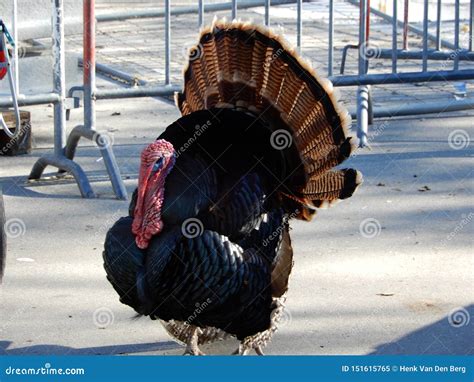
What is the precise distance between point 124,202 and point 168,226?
2491mm

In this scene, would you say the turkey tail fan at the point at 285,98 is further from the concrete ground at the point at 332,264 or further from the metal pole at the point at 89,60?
the metal pole at the point at 89,60

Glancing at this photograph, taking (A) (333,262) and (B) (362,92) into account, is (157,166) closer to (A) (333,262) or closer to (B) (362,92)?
(A) (333,262)

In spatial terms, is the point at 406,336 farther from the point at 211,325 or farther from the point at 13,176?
the point at 13,176

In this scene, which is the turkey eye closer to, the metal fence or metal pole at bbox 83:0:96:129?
the metal fence

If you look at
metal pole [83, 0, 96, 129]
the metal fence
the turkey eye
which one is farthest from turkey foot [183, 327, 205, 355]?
metal pole [83, 0, 96, 129]

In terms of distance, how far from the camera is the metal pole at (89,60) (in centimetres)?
680

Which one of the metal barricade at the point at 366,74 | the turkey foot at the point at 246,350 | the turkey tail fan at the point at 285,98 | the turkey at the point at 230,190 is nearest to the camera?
the turkey at the point at 230,190

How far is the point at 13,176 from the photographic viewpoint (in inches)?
281

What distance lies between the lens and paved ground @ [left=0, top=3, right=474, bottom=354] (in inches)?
196

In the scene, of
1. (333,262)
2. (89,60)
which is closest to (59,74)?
(89,60)

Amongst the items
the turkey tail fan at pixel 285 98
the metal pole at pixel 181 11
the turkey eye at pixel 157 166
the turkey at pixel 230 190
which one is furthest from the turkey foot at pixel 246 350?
the metal pole at pixel 181 11

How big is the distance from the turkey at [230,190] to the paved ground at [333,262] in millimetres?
418

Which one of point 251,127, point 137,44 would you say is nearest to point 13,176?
point 251,127

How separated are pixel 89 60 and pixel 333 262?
2.04m
